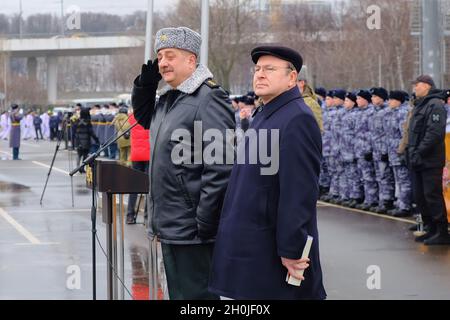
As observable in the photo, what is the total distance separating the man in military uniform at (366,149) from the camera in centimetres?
1703

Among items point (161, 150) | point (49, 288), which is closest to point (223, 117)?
point (161, 150)

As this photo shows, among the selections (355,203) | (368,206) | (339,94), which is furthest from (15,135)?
(368,206)

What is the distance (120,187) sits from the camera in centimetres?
732

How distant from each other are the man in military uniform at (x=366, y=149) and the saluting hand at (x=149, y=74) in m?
10.0

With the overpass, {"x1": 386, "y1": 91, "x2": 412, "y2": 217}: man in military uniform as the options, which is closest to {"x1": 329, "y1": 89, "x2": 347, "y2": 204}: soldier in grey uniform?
{"x1": 386, "y1": 91, "x2": 412, "y2": 217}: man in military uniform

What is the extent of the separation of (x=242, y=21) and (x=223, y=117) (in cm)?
3390

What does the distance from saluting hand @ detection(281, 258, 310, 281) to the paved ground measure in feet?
13.1

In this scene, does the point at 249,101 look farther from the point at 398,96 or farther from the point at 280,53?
the point at 280,53

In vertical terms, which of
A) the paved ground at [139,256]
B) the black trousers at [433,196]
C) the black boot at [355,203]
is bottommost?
the black boot at [355,203]

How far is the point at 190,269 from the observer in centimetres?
666

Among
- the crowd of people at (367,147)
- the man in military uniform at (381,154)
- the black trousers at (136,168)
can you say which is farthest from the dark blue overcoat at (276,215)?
the man in military uniform at (381,154)

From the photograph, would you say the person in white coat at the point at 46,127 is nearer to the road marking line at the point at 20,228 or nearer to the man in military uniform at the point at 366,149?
Answer: the road marking line at the point at 20,228

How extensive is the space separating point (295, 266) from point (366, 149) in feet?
37.8

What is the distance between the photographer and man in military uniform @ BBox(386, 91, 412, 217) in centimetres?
1599
